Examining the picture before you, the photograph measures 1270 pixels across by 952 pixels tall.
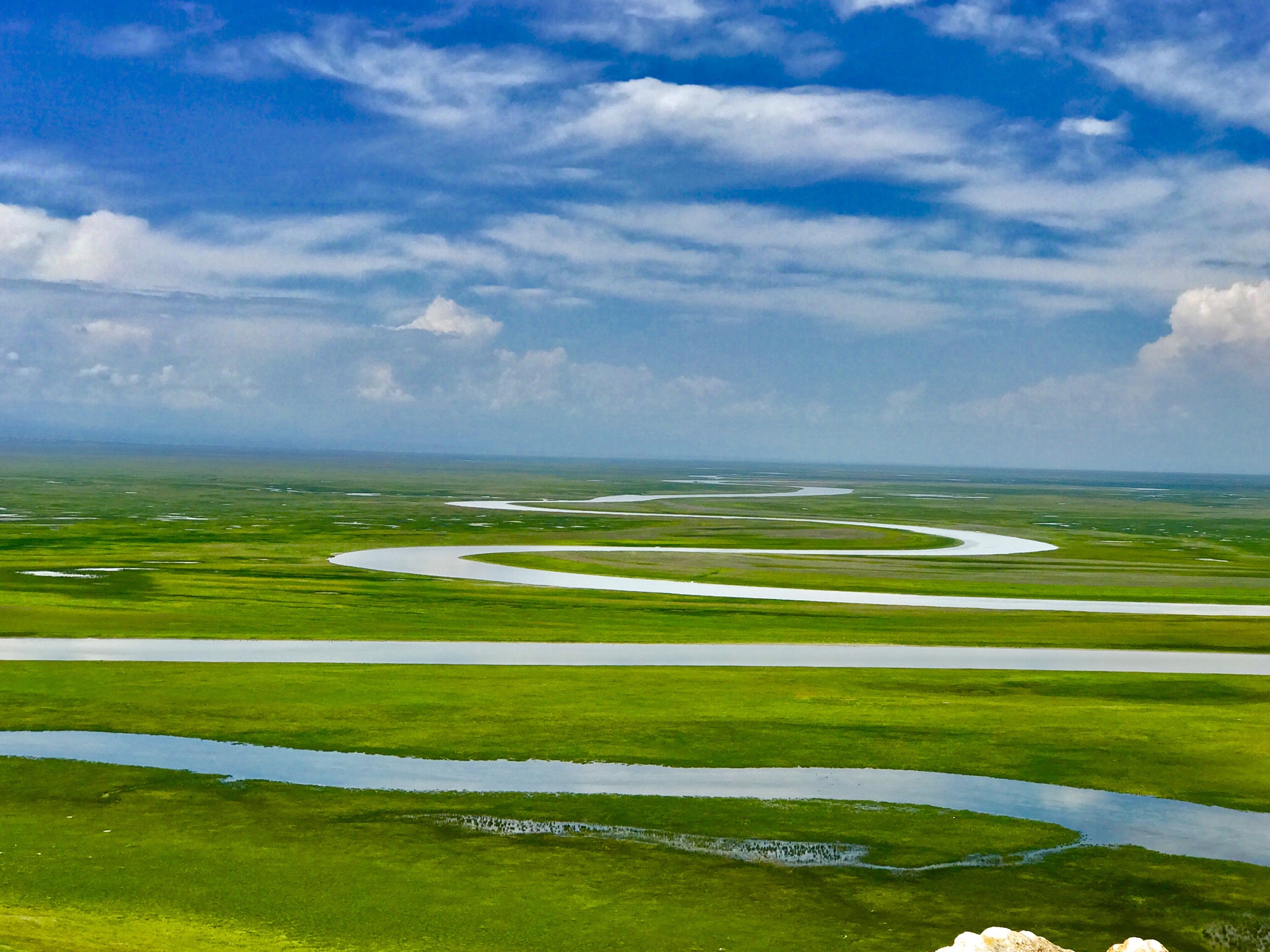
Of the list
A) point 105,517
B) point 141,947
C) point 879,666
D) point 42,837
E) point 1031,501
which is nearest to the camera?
point 141,947

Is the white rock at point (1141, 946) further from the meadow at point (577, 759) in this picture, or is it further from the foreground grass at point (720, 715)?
the foreground grass at point (720, 715)

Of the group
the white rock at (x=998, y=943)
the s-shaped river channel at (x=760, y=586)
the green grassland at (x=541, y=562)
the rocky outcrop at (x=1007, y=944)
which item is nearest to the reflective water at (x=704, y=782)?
the rocky outcrop at (x=1007, y=944)

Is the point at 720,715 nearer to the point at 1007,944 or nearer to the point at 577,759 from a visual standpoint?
the point at 577,759

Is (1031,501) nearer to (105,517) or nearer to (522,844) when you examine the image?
(105,517)

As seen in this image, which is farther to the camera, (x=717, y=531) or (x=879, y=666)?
(x=717, y=531)

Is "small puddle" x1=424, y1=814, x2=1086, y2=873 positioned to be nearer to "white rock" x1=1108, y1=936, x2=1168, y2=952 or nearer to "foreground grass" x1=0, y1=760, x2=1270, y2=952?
"foreground grass" x1=0, y1=760, x2=1270, y2=952

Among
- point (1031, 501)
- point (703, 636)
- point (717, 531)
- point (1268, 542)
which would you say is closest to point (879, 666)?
point (703, 636)

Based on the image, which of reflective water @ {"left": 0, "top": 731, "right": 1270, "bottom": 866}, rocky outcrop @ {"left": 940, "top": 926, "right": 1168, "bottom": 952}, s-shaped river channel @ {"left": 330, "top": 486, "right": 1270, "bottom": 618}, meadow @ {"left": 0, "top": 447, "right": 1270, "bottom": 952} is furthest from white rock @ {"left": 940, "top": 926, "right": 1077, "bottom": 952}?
s-shaped river channel @ {"left": 330, "top": 486, "right": 1270, "bottom": 618}
